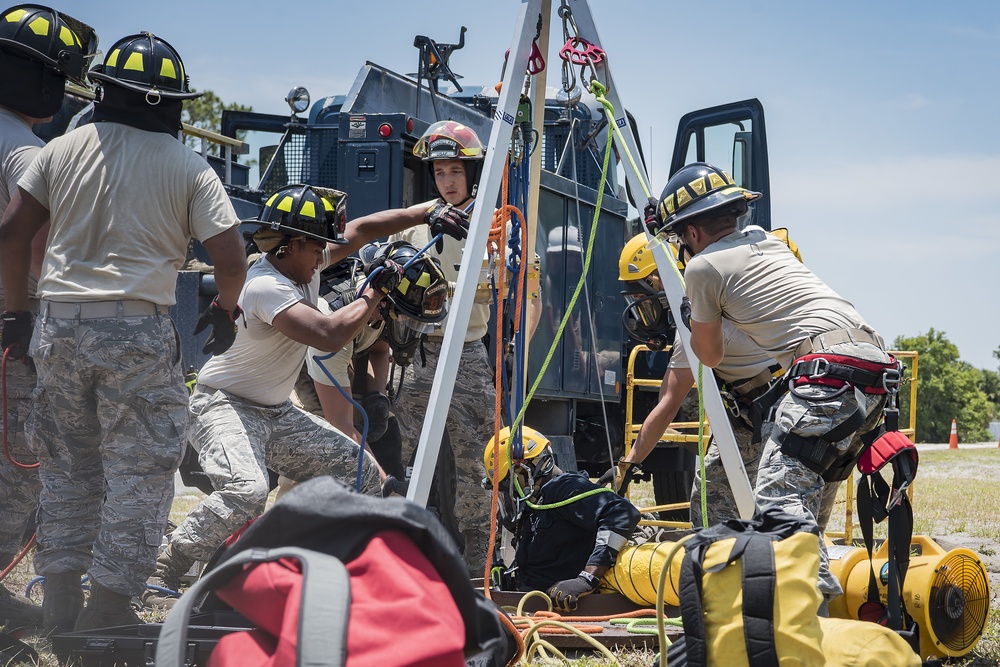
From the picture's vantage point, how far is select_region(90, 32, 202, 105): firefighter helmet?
357 cm

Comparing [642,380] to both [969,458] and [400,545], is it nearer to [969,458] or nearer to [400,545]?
[400,545]

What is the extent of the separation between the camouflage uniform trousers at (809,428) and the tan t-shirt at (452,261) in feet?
6.73

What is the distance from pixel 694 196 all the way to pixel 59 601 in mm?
2879

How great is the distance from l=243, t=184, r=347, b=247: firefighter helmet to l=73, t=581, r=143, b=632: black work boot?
5.23 feet

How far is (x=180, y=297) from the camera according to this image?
877cm

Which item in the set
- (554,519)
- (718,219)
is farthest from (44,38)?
(554,519)

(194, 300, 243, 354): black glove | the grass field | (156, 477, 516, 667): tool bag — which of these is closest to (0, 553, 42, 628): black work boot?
the grass field

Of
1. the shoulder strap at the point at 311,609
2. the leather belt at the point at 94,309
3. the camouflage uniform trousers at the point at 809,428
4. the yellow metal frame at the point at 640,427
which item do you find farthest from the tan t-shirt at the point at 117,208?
the yellow metal frame at the point at 640,427

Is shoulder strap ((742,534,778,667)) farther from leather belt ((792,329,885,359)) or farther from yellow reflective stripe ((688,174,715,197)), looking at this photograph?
yellow reflective stripe ((688,174,715,197))

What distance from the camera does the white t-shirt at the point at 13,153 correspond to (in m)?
3.99

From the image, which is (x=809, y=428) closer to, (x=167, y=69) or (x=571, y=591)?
(x=571, y=591)

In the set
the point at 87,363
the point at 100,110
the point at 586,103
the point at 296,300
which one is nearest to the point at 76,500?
the point at 87,363

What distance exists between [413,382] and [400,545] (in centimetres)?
366

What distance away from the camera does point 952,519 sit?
8609 millimetres
